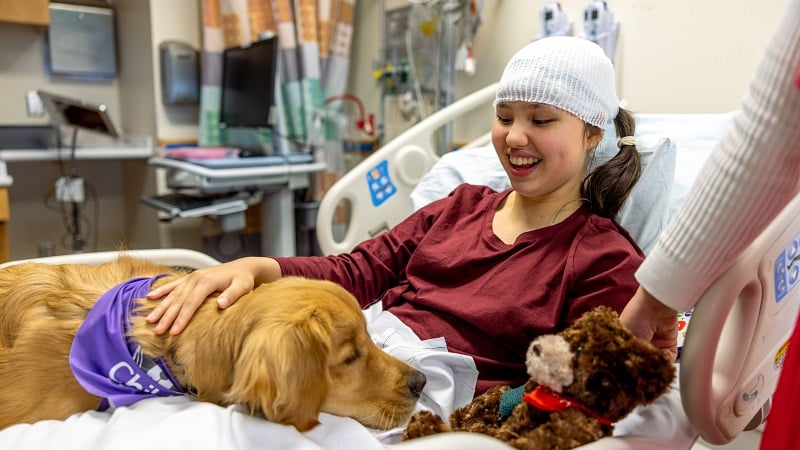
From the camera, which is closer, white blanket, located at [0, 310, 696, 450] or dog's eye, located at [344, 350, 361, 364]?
white blanket, located at [0, 310, 696, 450]

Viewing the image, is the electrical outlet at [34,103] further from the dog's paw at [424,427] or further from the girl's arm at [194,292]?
the dog's paw at [424,427]

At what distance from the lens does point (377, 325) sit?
1515 millimetres

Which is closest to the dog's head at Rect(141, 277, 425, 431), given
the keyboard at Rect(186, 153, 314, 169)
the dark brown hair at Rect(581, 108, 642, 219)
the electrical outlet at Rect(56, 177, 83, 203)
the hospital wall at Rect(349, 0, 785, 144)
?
the dark brown hair at Rect(581, 108, 642, 219)

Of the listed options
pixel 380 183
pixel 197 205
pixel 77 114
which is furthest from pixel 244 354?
pixel 77 114

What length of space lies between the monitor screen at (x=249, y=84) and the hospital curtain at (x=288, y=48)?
0.45 ft

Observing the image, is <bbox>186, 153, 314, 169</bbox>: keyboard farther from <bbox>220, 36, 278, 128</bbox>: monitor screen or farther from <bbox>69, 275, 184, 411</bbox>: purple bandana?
<bbox>69, 275, 184, 411</bbox>: purple bandana

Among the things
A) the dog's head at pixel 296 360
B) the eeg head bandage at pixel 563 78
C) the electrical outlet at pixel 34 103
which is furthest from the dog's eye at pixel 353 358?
the electrical outlet at pixel 34 103

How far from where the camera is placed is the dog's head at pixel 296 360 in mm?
961

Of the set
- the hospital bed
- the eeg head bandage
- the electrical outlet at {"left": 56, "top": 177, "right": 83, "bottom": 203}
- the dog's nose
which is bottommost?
the electrical outlet at {"left": 56, "top": 177, "right": 83, "bottom": 203}

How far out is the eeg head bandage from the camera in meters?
1.33

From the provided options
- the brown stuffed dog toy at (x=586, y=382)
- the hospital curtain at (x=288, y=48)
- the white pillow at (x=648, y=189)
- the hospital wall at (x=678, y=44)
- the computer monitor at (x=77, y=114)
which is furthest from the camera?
the hospital curtain at (x=288, y=48)

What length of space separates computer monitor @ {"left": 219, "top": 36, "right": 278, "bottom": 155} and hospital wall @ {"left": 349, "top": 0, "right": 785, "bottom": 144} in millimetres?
1427

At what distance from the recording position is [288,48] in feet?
13.2

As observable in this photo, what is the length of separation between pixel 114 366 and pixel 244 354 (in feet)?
0.91
